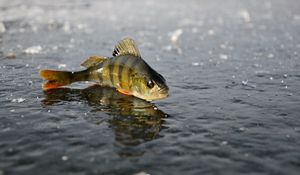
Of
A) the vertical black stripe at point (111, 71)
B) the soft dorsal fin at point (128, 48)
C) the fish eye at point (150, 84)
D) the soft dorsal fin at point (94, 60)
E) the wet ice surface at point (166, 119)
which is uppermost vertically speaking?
the soft dorsal fin at point (128, 48)

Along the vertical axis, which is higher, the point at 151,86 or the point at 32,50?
the point at 32,50

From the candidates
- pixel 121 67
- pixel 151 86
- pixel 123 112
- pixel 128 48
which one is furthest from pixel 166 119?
pixel 128 48

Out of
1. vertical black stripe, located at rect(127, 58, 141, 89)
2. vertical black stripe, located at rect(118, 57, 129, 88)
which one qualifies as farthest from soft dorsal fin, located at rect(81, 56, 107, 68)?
vertical black stripe, located at rect(127, 58, 141, 89)

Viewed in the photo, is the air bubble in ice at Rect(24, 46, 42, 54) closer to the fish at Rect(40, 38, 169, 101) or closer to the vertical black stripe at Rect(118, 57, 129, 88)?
the fish at Rect(40, 38, 169, 101)

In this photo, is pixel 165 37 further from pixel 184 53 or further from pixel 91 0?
pixel 91 0

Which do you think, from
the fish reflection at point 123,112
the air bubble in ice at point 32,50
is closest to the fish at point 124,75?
the fish reflection at point 123,112

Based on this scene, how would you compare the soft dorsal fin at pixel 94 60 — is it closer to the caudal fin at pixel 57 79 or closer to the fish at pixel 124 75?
the fish at pixel 124 75

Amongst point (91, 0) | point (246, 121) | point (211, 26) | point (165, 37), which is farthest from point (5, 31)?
point (91, 0)

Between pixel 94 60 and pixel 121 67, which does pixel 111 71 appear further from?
pixel 94 60
